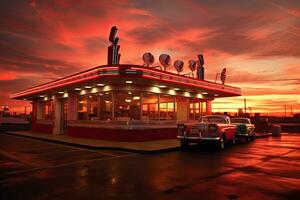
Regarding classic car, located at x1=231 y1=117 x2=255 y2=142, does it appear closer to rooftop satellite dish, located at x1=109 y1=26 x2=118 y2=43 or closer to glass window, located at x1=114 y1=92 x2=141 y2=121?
glass window, located at x1=114 y1=92 x2=141 y2=121

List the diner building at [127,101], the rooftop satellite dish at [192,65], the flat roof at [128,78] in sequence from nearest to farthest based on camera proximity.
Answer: the flat roof at [128,78] < the diner building at [127,101] < the rooftop satellite dish at [192,65]

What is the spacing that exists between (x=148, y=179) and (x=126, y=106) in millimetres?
11569

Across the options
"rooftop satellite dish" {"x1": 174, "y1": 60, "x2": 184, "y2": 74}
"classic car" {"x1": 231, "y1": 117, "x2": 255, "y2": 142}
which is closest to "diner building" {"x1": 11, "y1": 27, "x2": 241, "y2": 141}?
"rooftop satellite dish" {"x1": 174, "y1": 60, "x2": 184, "y2": 74}

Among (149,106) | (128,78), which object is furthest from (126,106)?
(128,78)

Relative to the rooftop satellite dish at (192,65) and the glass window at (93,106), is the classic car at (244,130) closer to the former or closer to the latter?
the rooftop satellite dish at (192,65)

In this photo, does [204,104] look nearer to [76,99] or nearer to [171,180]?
[76,99]

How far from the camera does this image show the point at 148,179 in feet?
24.5

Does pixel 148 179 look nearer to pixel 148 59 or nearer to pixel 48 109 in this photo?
pixel 148 59

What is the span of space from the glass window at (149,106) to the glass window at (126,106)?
0.57m

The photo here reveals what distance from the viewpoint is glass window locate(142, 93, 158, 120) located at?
63.3 ft

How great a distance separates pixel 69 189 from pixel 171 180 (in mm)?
2669

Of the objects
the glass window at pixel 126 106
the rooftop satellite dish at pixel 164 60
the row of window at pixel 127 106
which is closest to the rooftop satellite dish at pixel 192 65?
the rooftop satellite dish at pixel 164 60

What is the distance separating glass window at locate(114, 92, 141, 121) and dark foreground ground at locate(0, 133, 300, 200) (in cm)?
782

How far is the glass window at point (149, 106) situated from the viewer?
63.3 ft
